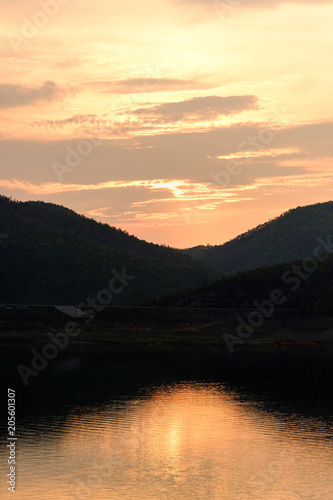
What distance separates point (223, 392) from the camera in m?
91.6

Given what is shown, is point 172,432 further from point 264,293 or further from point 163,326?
point 264,293

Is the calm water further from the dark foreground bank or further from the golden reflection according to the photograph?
the dark foreground bank

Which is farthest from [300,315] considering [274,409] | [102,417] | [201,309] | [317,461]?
[317,461]

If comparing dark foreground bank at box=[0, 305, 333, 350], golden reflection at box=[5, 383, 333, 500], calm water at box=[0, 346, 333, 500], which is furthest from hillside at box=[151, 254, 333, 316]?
golden reflection at box=[5, 383, 333, 500]

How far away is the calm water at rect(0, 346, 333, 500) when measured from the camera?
161 feet

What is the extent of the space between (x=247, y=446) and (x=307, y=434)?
7579 mm

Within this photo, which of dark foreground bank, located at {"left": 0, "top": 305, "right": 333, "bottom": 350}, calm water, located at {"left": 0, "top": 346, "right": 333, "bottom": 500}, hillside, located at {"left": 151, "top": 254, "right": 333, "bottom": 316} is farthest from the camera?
hillside, located at {"left": 151, "top": 254, "right": 333, "bottom": 316}

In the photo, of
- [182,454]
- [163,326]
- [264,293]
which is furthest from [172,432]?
[264,293]

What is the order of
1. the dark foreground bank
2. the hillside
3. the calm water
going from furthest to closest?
the hillside → the dark foreground bank → the calm water

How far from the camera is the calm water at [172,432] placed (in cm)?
4903

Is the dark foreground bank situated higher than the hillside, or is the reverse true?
the hillside

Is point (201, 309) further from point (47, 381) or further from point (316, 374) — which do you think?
point (47, 381)

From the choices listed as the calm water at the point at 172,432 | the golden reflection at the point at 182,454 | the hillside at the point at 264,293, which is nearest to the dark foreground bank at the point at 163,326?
the hillside at the point at 264,293

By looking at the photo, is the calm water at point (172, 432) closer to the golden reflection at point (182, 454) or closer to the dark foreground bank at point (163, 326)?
the golden reflection at point (182, 454)
